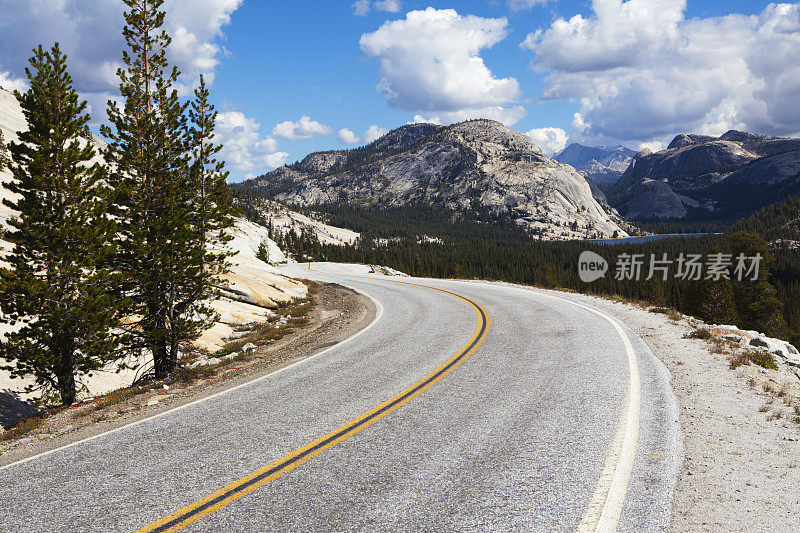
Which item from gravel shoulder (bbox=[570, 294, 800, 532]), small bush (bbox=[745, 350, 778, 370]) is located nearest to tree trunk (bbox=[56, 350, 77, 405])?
gravel shoulder (bbox=[570, 294, 800, 532])

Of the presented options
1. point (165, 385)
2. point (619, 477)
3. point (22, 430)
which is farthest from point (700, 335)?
point (22, 430)

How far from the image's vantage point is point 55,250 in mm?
11438

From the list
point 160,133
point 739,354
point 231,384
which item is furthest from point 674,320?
point 160,133

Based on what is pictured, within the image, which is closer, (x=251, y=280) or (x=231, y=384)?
(x=231, y=384)

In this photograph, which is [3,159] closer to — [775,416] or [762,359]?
[775,416]

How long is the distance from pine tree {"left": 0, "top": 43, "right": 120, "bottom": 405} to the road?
6.13 meters

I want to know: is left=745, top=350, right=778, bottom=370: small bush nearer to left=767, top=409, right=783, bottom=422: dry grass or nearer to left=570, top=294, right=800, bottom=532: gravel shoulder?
left=570, top=294, right=800, bottom=532: gravel shoulder

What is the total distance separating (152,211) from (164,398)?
24.2 feet

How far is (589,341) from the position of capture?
12164mm

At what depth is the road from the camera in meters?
4.46

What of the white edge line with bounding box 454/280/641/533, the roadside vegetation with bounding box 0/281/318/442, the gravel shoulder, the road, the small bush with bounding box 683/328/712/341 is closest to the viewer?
the white edge line with bounding box 454/280/641/533

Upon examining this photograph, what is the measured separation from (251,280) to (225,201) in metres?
14.2

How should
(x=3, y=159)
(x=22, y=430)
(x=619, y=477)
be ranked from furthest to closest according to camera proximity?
(x=3, y=159) < (x=22, y=430) < (x=619, y=477)

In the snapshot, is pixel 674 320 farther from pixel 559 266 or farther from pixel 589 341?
pixel 559 266
